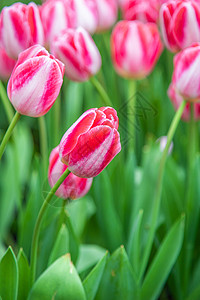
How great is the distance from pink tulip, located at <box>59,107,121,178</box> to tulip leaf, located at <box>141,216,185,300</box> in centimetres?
33

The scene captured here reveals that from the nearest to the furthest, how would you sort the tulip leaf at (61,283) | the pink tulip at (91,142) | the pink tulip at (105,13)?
the pink tulip at (91,142)
the tulip leaf at (61,283)
the pink tulip at (105,13)

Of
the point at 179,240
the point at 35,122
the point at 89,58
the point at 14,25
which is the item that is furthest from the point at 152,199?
the point at 35,122

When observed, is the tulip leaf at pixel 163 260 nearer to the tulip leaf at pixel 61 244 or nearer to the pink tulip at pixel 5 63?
the tulip leaf at pixel 61 244

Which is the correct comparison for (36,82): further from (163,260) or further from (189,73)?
(163,260)

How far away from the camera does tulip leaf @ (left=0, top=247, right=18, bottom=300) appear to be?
613mm

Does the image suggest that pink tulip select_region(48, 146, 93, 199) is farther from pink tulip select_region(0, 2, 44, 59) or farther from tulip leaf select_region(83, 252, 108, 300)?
pink tulip select_region(0, 2, 44, 59)

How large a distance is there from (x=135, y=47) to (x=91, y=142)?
1.56 ft

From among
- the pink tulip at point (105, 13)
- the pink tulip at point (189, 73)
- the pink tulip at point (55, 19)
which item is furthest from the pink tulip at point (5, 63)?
the pink tulip at point (189, 73)

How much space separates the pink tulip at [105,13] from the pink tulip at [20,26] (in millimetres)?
445

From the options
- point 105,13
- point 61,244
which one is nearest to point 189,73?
point 61,244

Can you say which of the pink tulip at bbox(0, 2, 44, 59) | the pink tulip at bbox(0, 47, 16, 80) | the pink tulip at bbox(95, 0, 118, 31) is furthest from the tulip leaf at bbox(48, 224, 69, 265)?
the pink tulip at bbox(95, 0, 118, 31)

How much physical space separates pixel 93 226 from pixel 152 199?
198mm

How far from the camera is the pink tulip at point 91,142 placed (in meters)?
0.50

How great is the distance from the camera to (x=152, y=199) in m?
0.97
